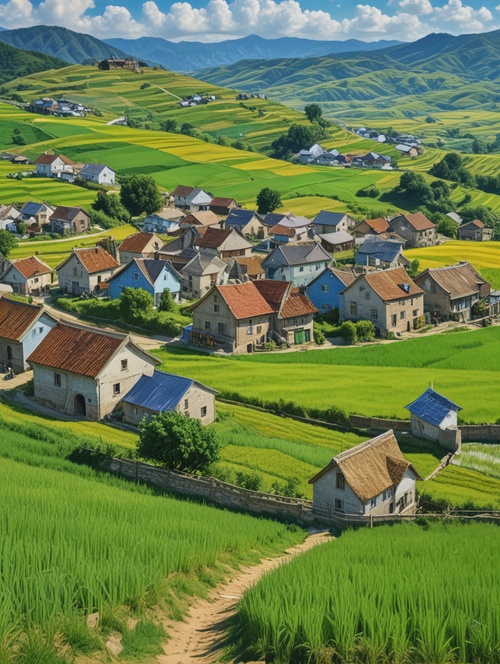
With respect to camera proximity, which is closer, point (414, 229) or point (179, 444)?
point (179, 444)

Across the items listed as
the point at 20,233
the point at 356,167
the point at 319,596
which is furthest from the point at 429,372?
the point at 356,167

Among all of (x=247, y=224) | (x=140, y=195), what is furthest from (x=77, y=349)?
(x=140, y=195)

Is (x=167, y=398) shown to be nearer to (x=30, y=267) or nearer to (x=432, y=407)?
(x=432, y=407)

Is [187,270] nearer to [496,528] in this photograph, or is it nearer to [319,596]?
[496,528]

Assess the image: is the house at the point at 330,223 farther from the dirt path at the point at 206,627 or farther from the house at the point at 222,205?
the dirt path at the point at 206,627

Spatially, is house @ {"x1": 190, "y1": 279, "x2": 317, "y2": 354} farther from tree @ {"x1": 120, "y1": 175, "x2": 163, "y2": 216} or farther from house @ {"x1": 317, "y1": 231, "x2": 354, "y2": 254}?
tree @ {"x1": 120, "y1": 175, "x2": 163, "y2": 216}

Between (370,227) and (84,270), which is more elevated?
(84,270)
